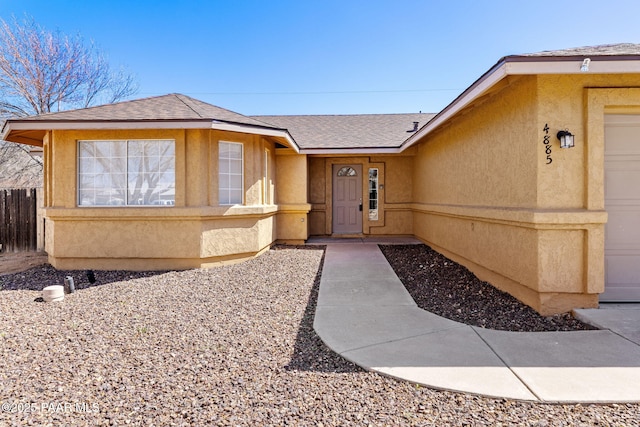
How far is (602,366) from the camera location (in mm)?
2854

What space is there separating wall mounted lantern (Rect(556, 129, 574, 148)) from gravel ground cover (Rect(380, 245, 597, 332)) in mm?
2165

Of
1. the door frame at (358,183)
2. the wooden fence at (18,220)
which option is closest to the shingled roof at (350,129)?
the door frame at (358,183)

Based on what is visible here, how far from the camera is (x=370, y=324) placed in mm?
3947

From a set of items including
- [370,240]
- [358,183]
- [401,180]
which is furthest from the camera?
[358,183]

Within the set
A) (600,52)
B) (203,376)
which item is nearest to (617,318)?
(600,52)

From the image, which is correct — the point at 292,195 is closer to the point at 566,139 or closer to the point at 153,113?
the point at 153,113

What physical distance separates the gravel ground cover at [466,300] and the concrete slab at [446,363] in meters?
0.80

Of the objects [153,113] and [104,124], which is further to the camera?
[153,113]

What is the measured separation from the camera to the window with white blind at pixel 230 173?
7.43 m

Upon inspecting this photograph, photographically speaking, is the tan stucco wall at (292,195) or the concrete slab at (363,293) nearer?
the concrete slab at (363,293)

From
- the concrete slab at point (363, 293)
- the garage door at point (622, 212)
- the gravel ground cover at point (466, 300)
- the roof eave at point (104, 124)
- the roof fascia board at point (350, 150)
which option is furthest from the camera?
the roof fascia board at point (350, 150)

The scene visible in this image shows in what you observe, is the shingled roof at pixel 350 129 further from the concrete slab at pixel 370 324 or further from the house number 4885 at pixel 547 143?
the concrete slab at pixel 370 324

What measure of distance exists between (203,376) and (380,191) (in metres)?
9.71

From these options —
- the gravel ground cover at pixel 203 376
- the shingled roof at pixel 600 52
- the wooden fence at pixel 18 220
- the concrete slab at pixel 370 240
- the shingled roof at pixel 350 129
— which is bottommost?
the gravel ground cover at pixel 203 376
